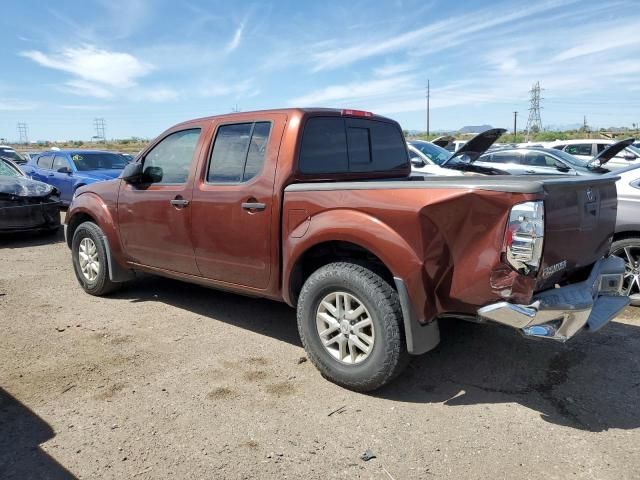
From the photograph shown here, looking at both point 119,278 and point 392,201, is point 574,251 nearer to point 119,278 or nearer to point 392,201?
point 392,201

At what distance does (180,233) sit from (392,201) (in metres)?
2.22

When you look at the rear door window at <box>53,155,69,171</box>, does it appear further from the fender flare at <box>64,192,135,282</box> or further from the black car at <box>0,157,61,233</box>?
the fender flare at <box>64,192,135,282</box>

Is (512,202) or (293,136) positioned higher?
(293,136)

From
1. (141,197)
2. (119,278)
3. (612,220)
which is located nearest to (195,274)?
(141,197)

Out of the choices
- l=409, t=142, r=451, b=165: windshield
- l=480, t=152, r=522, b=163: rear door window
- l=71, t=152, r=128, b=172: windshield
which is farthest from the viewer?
l=409, t=142, r=451, b=165: windshield

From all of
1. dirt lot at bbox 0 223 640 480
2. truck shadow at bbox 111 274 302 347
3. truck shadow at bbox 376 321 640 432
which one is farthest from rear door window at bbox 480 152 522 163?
truck shadow at bbox 111 274 302 347

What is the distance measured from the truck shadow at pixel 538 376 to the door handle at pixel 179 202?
2.32 meters

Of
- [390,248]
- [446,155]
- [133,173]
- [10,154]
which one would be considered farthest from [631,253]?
[10,154]

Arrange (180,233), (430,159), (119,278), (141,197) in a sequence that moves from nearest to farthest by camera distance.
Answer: (180,233) < (141,197) < (119,278) < (430,159)

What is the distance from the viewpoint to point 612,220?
12.2ft

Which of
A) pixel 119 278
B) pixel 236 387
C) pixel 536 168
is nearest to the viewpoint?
pixel 236 387

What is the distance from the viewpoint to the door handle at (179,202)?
4426 mm

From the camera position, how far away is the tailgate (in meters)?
2.89

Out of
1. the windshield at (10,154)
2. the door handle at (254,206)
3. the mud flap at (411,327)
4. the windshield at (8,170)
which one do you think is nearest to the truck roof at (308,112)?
the door handle at (254,206)
